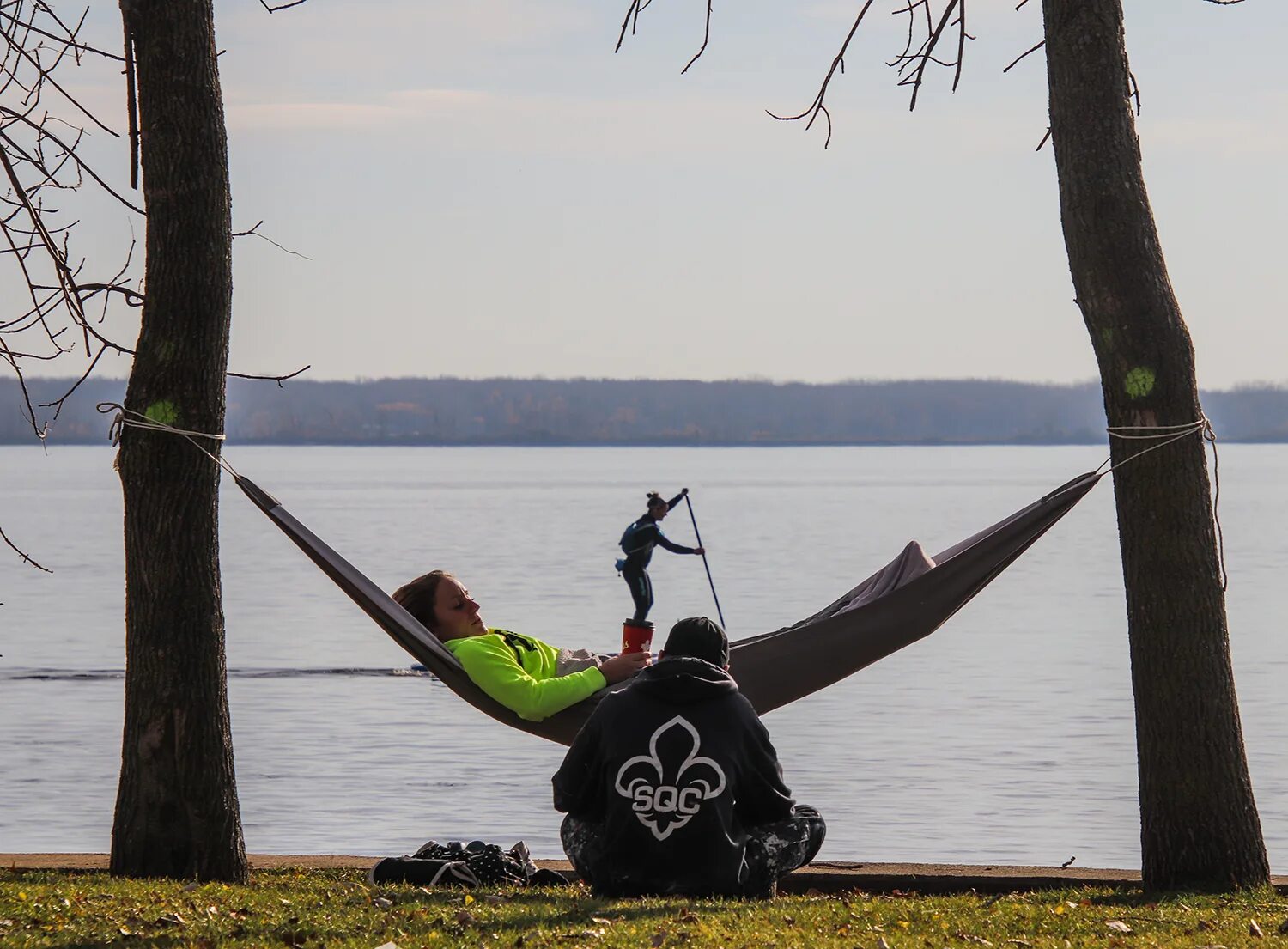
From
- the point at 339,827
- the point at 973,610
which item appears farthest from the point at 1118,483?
the point at 973,610

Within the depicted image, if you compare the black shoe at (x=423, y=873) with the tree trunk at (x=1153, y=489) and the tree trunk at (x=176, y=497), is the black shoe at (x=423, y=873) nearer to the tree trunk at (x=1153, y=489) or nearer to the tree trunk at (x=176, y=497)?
the tree trunk at (x=176, y=497)

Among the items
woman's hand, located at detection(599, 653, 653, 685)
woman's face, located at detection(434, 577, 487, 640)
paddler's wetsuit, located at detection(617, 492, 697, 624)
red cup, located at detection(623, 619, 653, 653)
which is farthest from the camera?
paddler's wetsuit, located at detection(617, 492, 697, 624)

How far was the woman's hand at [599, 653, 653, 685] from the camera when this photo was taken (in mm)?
6145

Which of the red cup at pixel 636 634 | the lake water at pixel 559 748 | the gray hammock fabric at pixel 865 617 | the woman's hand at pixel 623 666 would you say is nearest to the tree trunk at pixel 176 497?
the gray hammock fabric at pixel 865 617

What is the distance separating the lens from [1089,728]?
37.2ft

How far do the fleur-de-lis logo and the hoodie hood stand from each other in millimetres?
74

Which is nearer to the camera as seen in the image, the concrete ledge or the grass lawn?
the grass lawn

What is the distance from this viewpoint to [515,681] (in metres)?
6.12

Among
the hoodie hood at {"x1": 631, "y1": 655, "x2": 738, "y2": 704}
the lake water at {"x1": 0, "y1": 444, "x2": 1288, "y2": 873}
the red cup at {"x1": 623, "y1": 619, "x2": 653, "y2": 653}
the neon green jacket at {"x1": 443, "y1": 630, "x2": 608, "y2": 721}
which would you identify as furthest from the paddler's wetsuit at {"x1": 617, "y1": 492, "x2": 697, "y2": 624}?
the hoodie hood at {"x1": 631, "y1": 655, "x2": 738, "y2": 704}

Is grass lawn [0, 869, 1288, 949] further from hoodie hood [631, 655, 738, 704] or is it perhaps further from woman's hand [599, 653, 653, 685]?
woman's hand [599, 653, 653, 685]

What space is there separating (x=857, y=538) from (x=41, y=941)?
30.7 metres

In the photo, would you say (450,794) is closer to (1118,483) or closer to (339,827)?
(339,827)

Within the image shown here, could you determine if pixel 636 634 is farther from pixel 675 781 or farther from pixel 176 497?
pixel 675 781

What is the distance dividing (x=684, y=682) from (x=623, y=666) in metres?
1.10
